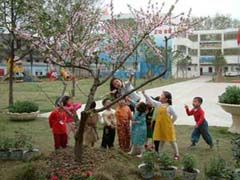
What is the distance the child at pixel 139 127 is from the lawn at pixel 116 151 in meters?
0.43

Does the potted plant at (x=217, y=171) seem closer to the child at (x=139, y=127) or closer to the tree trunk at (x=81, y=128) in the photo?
the tree trunk at (x=81, y=128)

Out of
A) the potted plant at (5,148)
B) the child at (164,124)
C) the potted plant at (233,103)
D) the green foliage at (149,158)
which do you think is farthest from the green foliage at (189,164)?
the potted plant at (233,103)

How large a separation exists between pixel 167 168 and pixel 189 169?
29 centimetres

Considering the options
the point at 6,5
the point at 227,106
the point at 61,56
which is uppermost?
the point at 6,5

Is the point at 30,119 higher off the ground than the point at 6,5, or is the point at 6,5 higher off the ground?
the point at 6,5

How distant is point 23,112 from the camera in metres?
10.6

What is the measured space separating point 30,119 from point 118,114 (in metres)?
4.80

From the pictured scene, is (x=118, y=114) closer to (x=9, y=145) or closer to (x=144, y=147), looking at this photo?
(x=144, y=147)

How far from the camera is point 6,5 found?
12.5m

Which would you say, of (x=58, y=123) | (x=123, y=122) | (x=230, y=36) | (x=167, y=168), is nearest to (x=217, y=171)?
(x=167, y=168)

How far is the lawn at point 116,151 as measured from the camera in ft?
17.5

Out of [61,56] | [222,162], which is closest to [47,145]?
[61,56]

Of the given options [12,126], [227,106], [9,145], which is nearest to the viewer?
[9,145]

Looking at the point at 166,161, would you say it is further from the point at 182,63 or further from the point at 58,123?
the point at 182,63
